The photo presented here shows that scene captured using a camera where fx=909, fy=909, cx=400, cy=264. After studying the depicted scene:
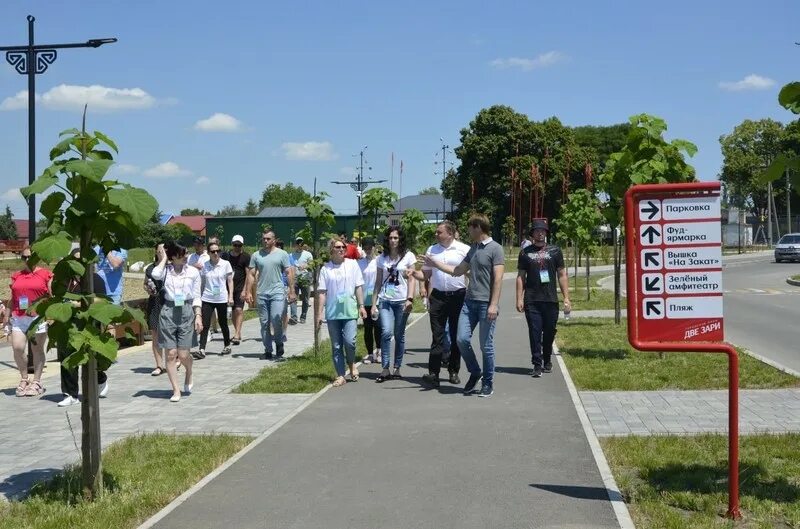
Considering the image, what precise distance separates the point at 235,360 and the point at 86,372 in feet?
24.7

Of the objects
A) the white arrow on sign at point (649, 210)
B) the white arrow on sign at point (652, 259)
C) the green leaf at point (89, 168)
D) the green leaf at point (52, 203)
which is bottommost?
the white arrow on sign at point (652, 259)

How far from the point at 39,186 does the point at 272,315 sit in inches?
312

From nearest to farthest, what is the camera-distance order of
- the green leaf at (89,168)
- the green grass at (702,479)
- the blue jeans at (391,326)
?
1. the green grass at (702,479)
2. the green leaf at (89,168)
3. the blue jeans at (391,326)

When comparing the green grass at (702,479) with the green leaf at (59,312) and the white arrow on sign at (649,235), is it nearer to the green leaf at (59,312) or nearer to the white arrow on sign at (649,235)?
the white arrow on sign at (649,235)

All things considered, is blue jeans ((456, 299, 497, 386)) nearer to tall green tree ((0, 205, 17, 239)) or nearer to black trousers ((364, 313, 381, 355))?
black trousers ((364, 313, 381, 355))

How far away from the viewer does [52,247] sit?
5.54 metres

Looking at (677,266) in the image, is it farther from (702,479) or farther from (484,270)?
(484,270)

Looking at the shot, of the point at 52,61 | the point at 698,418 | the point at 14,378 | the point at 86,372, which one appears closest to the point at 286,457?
the point at 86,372

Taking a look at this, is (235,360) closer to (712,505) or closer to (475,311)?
(475,311)

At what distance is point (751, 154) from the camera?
90375 mm

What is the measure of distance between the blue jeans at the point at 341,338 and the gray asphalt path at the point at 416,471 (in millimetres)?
1074

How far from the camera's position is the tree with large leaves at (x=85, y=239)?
5.56 meters

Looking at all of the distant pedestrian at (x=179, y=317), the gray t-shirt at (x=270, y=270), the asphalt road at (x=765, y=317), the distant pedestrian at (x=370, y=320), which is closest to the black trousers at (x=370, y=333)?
the distant pedestrian at (x=370, y=320)

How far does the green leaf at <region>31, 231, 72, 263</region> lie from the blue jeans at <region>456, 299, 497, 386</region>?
4.88 metres
